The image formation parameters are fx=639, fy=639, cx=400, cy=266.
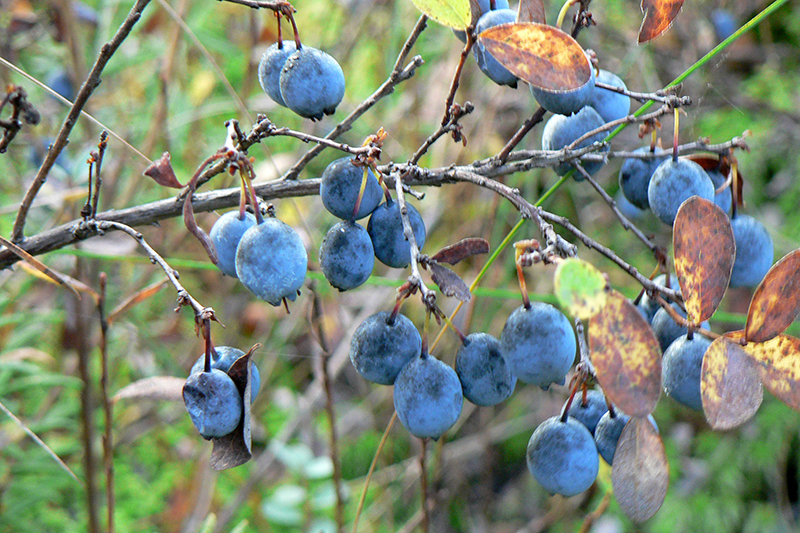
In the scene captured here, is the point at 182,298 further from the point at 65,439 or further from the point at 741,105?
the point at 741,105

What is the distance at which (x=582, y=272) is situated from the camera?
0.43 meters

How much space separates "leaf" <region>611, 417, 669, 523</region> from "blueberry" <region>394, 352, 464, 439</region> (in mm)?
147

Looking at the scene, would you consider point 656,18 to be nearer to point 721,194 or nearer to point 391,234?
point 721,194

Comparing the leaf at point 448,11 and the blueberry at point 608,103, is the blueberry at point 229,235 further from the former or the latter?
the blueberry at point 608,103

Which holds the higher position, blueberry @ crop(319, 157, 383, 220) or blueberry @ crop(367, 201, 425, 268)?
blueberry @ crop(319, 157, 383, 220)

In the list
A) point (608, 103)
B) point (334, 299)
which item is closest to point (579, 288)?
point (608, 103)

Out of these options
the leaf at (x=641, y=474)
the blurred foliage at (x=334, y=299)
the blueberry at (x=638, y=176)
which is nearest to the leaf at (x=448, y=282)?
the leaf at (x=641, y=474)

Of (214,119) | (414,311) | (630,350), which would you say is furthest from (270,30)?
(630,350)

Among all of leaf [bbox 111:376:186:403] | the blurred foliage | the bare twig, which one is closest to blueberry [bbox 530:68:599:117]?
the bare twig

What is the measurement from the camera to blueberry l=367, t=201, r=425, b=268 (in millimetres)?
619

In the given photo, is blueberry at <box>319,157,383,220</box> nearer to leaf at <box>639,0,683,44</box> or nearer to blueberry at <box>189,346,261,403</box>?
blueberry at <box>189,346,261,403</box>

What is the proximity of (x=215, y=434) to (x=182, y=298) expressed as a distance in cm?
13

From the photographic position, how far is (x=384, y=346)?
0.60m

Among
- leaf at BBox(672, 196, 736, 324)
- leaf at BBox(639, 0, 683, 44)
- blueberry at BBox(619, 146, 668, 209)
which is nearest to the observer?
leaf at BBox(672, 196, 736, 324)
